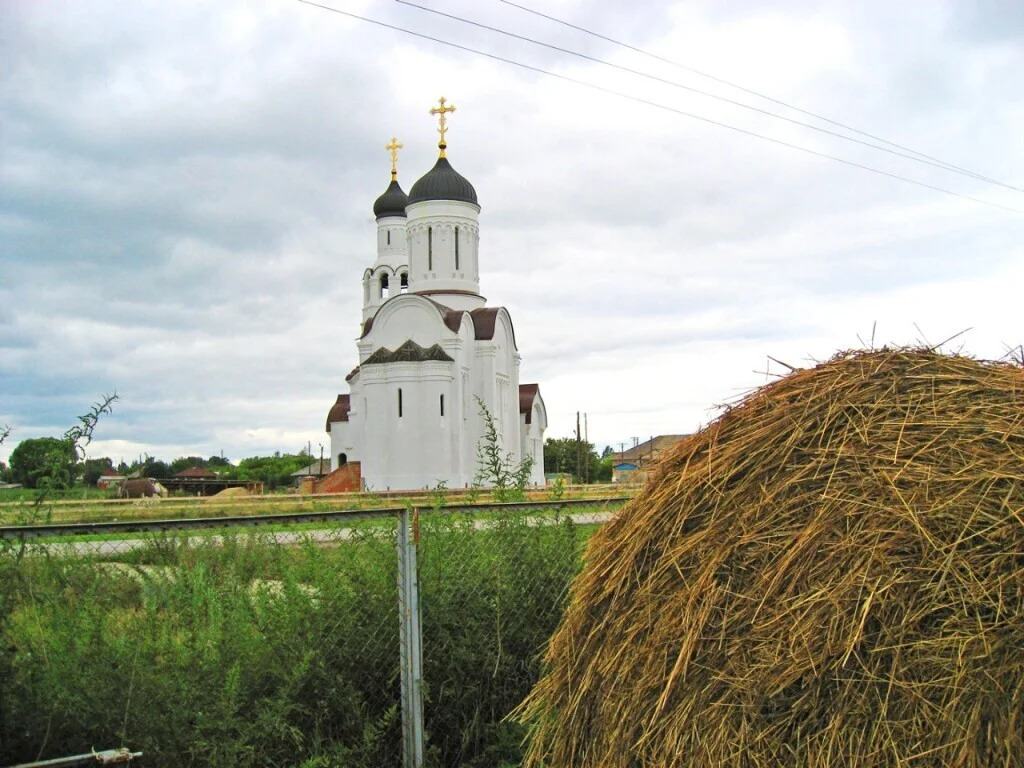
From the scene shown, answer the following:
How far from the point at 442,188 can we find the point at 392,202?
7.98 m

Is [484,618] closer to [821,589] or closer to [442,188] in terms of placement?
[821,589]

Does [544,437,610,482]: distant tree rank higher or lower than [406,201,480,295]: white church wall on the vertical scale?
lower

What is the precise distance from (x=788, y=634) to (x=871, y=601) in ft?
1.15

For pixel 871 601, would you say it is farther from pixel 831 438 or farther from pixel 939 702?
pixel 831 438

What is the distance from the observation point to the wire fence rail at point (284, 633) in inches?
165

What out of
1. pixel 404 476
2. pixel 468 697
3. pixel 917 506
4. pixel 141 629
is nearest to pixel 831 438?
pixel 917 506

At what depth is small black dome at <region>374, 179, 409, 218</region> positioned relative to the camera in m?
53.7

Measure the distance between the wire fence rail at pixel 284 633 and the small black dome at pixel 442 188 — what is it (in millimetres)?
41251

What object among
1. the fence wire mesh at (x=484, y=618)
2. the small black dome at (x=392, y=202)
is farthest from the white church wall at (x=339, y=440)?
the fence wire mesh at (x=484, y=618)

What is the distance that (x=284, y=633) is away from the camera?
4902 mm

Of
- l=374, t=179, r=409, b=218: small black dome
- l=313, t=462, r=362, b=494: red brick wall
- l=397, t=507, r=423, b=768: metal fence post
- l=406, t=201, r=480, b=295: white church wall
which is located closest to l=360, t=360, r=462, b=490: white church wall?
l=313, t=462, r=362, b=494: red brick wall

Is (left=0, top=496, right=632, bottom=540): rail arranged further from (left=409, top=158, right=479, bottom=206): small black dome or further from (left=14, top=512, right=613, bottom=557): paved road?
(left=409, top=158, right=479, bottom=206): small black dome

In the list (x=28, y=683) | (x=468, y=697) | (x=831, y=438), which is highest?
(x=831, y=438)

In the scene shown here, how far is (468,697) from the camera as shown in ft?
18.3
